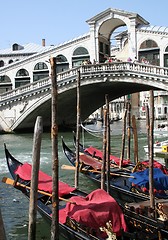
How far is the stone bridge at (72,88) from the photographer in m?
13.7

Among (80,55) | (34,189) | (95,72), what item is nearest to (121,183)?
(34,189)

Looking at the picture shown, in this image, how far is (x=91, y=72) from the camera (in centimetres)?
1452

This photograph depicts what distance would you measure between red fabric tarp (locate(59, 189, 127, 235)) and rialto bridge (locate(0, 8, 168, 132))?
385 inches

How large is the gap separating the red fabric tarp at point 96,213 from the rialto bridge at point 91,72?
9.79 metres

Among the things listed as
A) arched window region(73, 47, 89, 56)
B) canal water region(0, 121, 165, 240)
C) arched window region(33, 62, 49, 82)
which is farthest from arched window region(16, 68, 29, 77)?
canal water region(0, 121, 165, 240)

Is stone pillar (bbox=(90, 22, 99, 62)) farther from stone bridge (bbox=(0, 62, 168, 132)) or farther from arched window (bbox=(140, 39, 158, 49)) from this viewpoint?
arched window (bbox=(140, 39, 158, 49))

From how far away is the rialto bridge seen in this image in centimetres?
1424

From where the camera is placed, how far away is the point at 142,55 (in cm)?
1634

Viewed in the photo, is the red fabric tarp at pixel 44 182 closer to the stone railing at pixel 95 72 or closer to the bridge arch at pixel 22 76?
the stone railing at pixel 95 72

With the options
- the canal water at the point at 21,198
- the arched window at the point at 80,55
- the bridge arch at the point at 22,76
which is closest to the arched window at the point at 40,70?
the bridge arch at the point at 22,76

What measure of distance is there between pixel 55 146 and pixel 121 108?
33758 millimetres

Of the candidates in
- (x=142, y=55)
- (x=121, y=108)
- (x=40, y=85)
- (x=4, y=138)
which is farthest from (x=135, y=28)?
(x=121, y=108)

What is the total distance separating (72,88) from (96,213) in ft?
36.5

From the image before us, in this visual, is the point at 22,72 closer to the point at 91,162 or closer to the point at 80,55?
the point at 80,55
